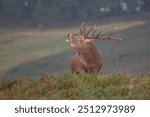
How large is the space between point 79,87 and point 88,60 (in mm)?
2833

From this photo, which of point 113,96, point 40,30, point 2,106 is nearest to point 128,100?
point 113,96

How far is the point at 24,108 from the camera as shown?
10.5 meters

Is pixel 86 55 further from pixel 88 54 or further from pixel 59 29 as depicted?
pixel 59 29

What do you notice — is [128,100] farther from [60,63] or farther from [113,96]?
[60,63]

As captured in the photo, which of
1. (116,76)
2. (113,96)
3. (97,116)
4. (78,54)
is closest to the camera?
(97,116)

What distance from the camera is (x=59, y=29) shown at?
4734 centimetres

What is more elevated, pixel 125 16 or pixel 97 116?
pixel 125 16

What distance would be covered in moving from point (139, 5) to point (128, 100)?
31.0 metres

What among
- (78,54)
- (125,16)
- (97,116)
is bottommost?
(97,116)

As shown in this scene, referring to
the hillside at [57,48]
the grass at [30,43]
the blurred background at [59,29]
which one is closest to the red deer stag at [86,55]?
the hillside at [57,48]

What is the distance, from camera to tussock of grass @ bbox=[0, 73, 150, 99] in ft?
36.6

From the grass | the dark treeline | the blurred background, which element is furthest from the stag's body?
the dark treeline

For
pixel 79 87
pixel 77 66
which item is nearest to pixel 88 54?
pixel 77 66

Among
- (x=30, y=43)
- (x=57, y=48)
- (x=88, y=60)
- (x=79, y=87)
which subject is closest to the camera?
(x=79, y=87)
